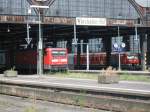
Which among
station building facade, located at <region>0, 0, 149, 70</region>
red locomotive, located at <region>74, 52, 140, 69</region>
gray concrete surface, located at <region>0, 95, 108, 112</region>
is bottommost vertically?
red locomotive, located at <region>74, 52, 140, 69</region>

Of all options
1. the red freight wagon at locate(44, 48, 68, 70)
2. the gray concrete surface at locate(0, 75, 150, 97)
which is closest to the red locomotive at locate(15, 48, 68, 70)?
the red freight wagon at locate(44, 48, 68, 70)

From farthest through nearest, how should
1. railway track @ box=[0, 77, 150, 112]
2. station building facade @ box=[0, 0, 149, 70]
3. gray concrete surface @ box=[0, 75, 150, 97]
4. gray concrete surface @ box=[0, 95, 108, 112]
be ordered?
station building facade @ box=[0, 0, 149, 70] → gray concrete surface @ box=[0, 75, 150, 97] → gray concrete surface @ box=[0, 95, 108, 112] → railway track @ box=[0, 77, 150, 112]

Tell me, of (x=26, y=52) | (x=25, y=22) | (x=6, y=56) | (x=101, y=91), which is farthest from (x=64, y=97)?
(x=6, y=56)

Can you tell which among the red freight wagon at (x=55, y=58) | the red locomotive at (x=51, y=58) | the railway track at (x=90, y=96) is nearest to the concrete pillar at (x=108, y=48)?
the red locomotive at (x=51, y=58)

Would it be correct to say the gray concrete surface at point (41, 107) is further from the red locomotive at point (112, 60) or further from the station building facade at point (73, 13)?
the red locomotive at point (112, 60)

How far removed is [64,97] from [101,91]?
2.72 metres

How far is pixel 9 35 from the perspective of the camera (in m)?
90.8

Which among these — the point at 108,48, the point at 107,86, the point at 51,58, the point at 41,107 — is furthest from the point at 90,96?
the point at 108,48

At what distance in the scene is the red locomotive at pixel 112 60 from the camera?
84375 mm

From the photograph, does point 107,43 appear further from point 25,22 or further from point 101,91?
point 101,91

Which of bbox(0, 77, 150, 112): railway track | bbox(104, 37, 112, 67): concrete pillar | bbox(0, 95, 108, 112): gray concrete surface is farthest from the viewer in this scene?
bbox(104, 37, 112, 67): concrete pillar

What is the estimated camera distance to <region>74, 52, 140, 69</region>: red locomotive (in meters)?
84.4

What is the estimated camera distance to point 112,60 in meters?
89.7

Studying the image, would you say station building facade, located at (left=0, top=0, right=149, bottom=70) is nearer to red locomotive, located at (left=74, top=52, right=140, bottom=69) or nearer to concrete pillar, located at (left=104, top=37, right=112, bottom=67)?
red locomotive, located at (left=74, top=52, right=140, bottom=69)
